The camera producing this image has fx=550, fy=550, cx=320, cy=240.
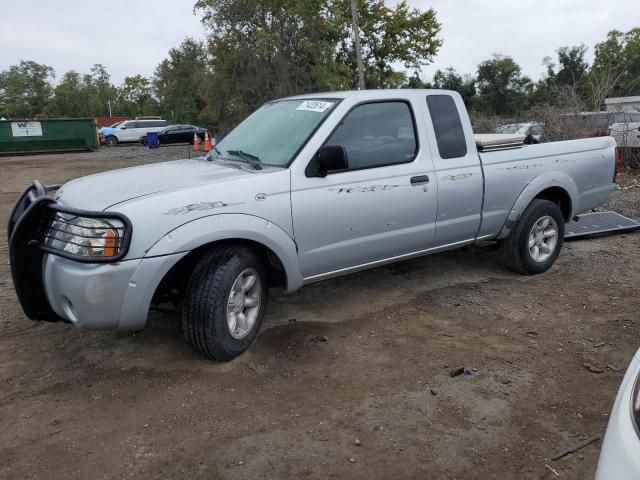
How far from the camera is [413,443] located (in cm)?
290

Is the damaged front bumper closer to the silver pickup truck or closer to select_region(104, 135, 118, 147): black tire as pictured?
the silver pickup truck

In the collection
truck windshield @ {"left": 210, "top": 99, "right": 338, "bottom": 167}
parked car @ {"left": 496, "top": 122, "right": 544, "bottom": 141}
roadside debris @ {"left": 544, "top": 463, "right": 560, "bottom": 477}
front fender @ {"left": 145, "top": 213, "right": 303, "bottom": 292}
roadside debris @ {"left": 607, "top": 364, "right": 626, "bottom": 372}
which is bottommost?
roadside debris @ {"left": 607, "top": 364, "right": 626, "bottom": 372}

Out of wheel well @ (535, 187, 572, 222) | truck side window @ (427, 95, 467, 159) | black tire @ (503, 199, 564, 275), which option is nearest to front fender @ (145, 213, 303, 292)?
truck side window @ (427, 95, 467, 159)

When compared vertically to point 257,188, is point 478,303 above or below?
below

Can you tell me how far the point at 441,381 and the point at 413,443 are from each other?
716 mm

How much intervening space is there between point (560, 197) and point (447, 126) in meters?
1.77

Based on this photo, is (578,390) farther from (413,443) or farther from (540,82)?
(540,82)

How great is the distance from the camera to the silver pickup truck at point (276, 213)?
327 centimetres

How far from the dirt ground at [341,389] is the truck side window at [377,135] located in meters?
1.30

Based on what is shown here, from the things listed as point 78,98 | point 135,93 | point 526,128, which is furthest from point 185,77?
point 526,128

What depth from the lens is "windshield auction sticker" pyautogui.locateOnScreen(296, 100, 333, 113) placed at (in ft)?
14.0

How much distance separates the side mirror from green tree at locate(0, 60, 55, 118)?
80745 millimetres

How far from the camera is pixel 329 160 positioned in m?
3.82

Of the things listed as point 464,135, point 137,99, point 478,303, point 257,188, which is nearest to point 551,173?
point 464,135
